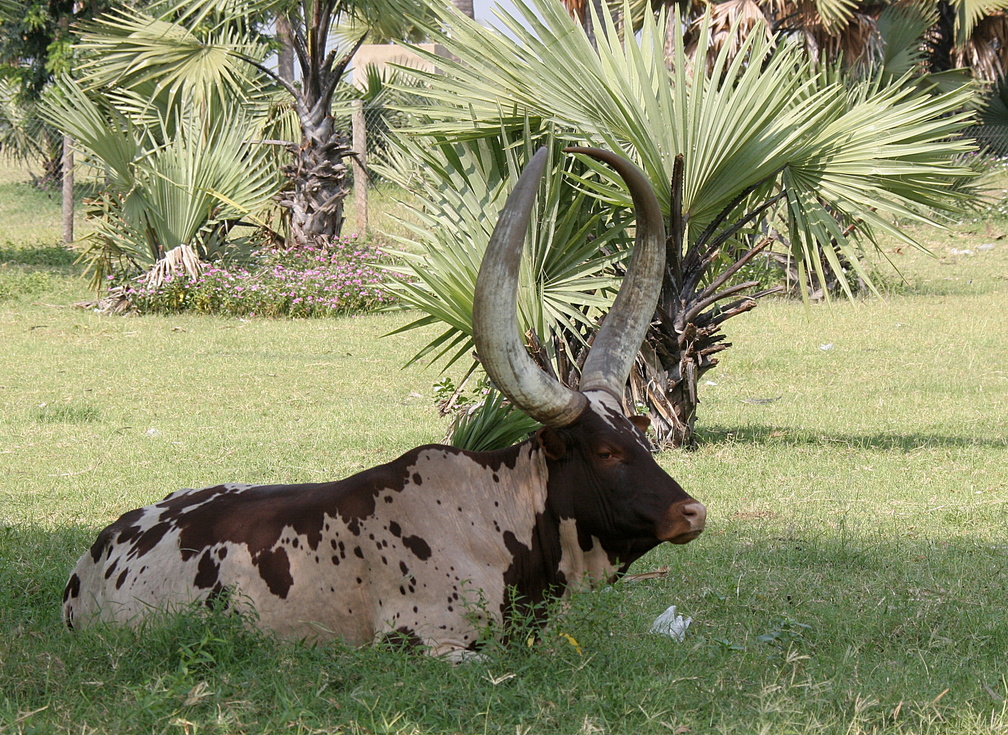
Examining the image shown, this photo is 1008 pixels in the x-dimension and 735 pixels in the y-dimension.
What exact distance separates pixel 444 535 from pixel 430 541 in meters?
0.05

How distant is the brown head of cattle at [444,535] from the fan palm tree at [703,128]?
241 centimetres

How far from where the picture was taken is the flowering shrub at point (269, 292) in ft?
42.7

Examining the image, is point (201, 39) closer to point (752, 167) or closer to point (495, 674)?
point (752, 167)

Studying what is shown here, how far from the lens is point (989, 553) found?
489cm

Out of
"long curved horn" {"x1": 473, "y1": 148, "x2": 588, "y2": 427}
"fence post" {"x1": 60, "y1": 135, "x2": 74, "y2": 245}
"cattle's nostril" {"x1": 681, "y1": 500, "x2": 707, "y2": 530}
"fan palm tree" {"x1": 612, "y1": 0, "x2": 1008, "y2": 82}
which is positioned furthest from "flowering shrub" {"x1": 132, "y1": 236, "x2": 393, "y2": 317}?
"cattle's nostril" {"x1": 681, "y1": 500, "x2": 707, "y2": 530}

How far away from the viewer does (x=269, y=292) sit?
1300 centimetres

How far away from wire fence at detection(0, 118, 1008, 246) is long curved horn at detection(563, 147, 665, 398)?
11.2 m

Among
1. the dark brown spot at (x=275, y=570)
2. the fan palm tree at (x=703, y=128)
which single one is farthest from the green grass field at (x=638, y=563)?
the fan palm tree at (x=703, y=128)

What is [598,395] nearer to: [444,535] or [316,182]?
[444,535]

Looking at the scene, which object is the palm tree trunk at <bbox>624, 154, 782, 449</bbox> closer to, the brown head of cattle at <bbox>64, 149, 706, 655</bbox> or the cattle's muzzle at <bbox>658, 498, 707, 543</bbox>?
the brown head of cattle at <bbox>64, 149, 706, 655</bbox>

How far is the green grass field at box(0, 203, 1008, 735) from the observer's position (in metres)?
2.90

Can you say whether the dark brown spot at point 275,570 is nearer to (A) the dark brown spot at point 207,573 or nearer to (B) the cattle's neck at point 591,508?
(A) the dark brown spot at point 207,573

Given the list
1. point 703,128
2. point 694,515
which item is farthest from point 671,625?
point 703,128

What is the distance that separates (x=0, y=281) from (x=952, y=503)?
12189 millimetres
